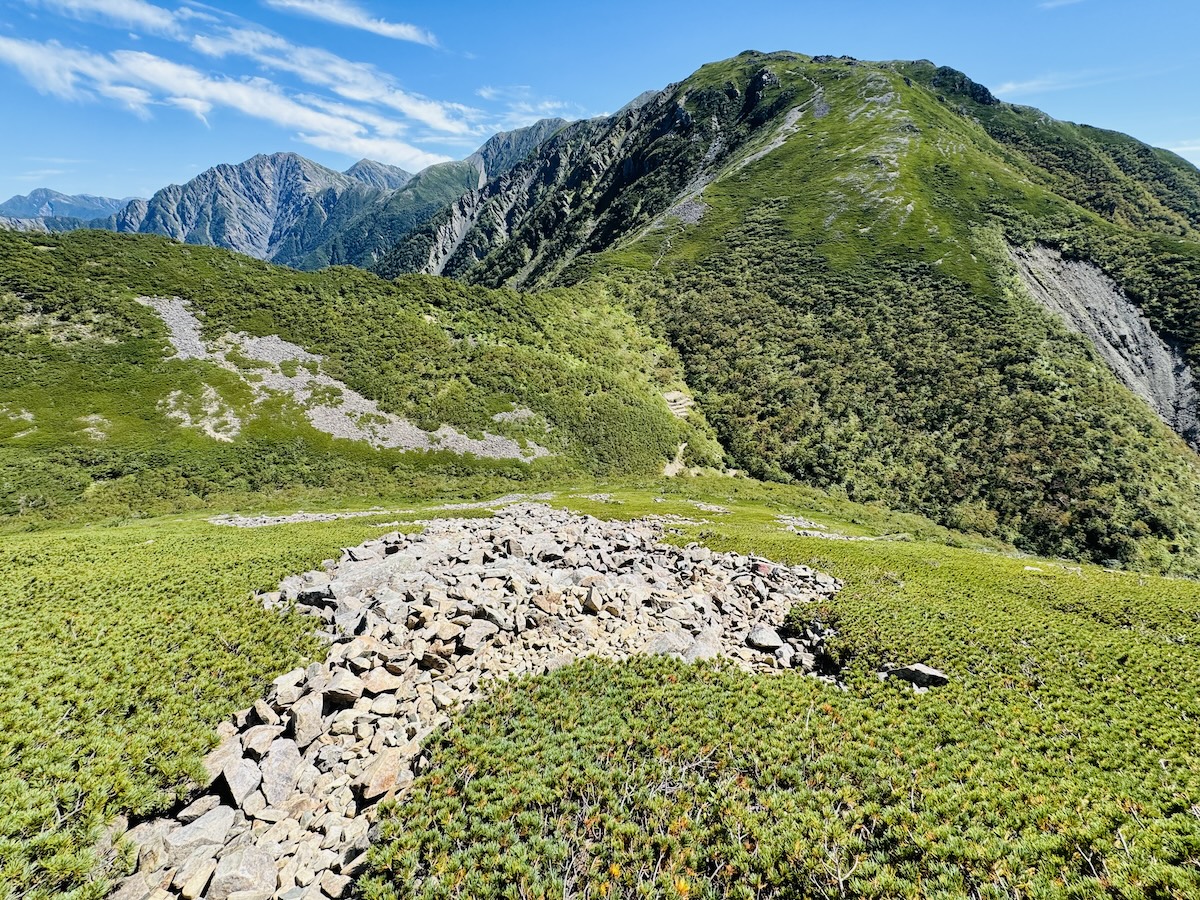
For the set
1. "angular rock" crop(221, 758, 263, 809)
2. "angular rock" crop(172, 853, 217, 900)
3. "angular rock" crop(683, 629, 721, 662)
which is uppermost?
"angular rock" crop(683, 629, 721, 662)

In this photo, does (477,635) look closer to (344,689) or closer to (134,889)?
(344,689)

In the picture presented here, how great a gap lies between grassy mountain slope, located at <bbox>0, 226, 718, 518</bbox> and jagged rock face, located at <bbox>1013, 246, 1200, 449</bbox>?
65332 mm

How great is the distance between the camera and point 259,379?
57656 millimetres

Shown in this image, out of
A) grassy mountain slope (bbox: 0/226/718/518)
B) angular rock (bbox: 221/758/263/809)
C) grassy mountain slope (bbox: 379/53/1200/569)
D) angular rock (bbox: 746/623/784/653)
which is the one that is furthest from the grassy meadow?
grassy mountain slope (bbox: 379/53/1200/569)

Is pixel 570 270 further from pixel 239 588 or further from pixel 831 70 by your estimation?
pixel 831 70

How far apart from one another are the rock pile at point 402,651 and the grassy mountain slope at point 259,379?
3213 cm

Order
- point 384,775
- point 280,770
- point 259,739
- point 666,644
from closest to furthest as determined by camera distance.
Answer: point 384,775 < point 280,770 < point 259,739 < point 666,644

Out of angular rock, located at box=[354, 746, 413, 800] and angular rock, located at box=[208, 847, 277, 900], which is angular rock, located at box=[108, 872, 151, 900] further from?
angular rock, located at box=[354, 746, 413, 800]

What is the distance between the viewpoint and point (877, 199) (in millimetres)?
111625

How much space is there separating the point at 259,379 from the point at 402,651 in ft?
182

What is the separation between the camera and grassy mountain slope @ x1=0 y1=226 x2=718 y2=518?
45688 mm

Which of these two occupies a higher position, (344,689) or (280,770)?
(344,689)

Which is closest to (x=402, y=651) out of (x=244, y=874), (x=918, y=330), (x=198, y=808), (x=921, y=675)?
(x=198, y=808)

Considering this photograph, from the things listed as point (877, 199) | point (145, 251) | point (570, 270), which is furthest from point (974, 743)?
point (877, 199)
